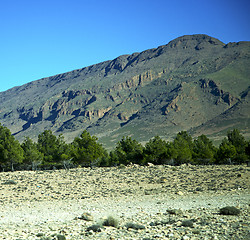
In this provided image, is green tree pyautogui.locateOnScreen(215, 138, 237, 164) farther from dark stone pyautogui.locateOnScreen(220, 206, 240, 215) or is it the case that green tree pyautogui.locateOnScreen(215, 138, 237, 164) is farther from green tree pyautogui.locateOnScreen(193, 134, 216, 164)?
dark stone pyautogui.locateOnScreen(220, 206, 240, 215)

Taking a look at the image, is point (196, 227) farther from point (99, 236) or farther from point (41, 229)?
point (41, 229)

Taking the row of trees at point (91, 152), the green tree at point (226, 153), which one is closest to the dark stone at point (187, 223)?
the row of trees at point (91, 152)

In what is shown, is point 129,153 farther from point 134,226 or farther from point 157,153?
point 134,226

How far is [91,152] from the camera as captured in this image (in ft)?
182

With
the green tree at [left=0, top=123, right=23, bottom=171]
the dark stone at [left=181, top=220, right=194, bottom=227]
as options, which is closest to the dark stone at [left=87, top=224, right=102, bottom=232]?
the dark stone at [left=181, top=220, right=194, bottom=227]

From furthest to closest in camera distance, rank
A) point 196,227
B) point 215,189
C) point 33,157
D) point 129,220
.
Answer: point 33,157
point 215,189
point 129,220
point 196,227

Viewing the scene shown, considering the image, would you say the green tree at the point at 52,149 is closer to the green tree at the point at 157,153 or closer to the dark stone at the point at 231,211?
the green tree at the point at 157,153

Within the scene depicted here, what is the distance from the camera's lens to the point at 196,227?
1352cm

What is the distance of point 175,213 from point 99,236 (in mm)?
5028

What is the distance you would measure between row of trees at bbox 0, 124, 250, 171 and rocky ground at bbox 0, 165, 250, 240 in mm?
22188

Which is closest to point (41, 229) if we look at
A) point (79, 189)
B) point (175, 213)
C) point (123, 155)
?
point (175, 213)

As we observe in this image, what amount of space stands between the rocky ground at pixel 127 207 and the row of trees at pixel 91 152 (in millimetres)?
22188

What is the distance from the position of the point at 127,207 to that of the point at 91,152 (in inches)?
1452

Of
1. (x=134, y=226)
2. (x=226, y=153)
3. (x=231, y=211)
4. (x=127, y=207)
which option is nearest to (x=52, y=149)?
(x=226, y=153)
